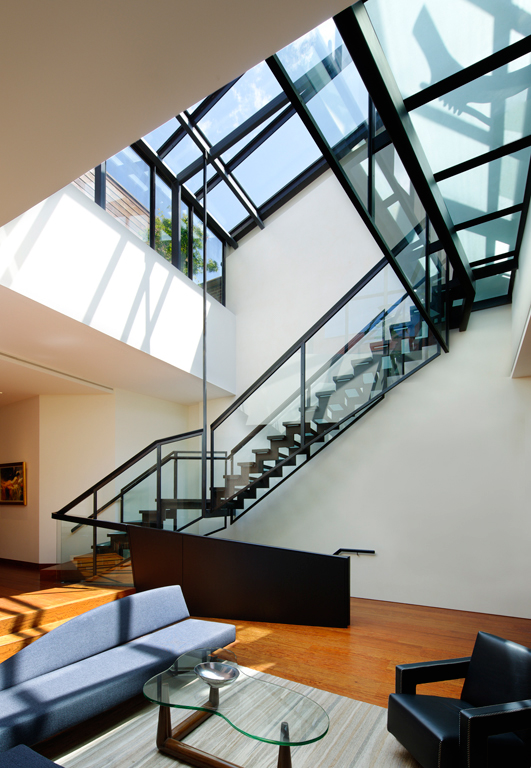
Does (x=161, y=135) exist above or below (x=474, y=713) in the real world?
above

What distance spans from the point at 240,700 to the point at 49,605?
9.47 feet

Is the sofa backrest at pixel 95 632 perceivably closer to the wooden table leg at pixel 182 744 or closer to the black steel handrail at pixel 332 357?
the wooden table leg at pixel 182 744

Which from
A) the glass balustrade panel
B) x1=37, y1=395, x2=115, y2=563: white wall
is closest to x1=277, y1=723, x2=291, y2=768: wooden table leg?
the glass balustrade panel

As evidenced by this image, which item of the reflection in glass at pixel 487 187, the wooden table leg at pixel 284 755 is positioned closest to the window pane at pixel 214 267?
the reflection in glass at pixel 487 187

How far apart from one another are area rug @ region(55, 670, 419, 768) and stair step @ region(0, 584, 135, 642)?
1674mm

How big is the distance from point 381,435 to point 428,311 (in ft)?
7.43

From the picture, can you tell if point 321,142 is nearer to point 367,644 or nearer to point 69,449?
point 367,644

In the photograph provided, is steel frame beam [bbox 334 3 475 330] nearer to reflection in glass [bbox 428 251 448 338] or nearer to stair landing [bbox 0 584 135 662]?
reflection in glass [bbox 428 251 448 338]

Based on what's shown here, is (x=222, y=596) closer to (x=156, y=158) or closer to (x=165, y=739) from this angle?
(x=165, y=739)

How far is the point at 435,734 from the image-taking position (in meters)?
A: 2.40

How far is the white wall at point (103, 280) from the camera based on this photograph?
15.3ft

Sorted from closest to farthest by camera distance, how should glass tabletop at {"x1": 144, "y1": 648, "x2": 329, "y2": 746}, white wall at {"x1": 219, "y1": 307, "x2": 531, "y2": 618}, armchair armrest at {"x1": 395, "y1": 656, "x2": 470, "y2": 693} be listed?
glass tabletop at {"x1": 144, "y1": 648, "x2": 329, "y2": 746} < armchair armrest at {"x1": 395, "y1": 656, "x2": 470, "y2": 693} < white wall at {"x1": 219, "y1": 307, "x2": 531, "y2": 618}

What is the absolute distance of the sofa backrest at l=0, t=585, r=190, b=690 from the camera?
3.07 metres

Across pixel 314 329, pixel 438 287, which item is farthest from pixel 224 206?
pixel 438 287
